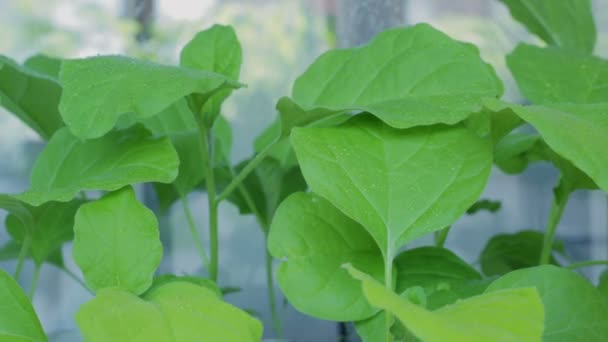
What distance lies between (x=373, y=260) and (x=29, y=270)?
24.4 inches

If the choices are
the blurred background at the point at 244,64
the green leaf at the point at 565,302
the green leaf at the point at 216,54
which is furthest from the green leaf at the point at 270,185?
the blurred background at the point at 244,64

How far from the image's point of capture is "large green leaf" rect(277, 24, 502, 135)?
34 cm

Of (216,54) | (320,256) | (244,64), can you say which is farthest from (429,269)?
(244,64)

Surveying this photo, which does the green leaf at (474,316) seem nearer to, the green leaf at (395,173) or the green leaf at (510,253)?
the green leaf at (395,173)

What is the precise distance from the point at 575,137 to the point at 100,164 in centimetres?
24

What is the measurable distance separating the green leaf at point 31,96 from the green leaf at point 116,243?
0.11m

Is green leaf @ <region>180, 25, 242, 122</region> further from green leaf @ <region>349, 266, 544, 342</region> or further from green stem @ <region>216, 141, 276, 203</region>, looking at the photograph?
green leaf @ <region>349, 266, 544, 342</region>

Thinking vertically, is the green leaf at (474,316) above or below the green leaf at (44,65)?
below

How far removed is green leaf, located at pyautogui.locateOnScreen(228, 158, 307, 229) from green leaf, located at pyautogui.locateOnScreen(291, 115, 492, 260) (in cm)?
17

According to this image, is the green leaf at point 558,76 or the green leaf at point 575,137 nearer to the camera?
the green leaf at point 575,137

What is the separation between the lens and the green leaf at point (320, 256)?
338mm

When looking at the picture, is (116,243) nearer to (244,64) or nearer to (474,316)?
(474,316)

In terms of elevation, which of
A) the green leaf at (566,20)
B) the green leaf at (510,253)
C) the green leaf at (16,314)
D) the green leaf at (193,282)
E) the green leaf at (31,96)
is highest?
the green leaf at (566,20)

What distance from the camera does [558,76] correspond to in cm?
44
